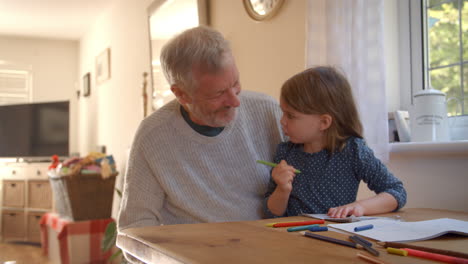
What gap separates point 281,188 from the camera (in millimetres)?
1149

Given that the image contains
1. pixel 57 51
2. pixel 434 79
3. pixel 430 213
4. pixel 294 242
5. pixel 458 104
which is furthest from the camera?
pixel 57 51

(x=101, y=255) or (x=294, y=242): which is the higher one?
(x=294, y=242)

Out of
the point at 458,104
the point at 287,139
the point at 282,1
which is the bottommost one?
the point at 287,139

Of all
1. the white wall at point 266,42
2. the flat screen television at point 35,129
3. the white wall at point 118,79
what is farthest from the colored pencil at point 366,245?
the flat screen television at point 35,129

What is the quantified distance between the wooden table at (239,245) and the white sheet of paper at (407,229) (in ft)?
0.06

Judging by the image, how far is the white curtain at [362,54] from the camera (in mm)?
1484

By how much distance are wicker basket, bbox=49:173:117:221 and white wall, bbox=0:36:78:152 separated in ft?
9.10

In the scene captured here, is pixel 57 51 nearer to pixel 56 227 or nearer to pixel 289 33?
pixel 56 227

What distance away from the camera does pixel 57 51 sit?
6.52 meters

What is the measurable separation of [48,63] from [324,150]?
6.02 meters

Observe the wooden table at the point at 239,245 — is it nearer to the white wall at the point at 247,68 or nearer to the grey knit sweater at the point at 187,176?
the grey knit sweater at the point at 187,176

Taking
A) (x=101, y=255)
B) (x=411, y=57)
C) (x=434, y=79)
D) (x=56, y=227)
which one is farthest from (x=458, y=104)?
(x=56, y=227)

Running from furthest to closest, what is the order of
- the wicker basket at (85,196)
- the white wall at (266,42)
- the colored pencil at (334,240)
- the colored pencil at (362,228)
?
the wicker basket at (85,196) < the white wall at (266,42) < the colored pencil at (362,228) < the colored pencil at (334,240)

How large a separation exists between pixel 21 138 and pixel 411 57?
512 cm
